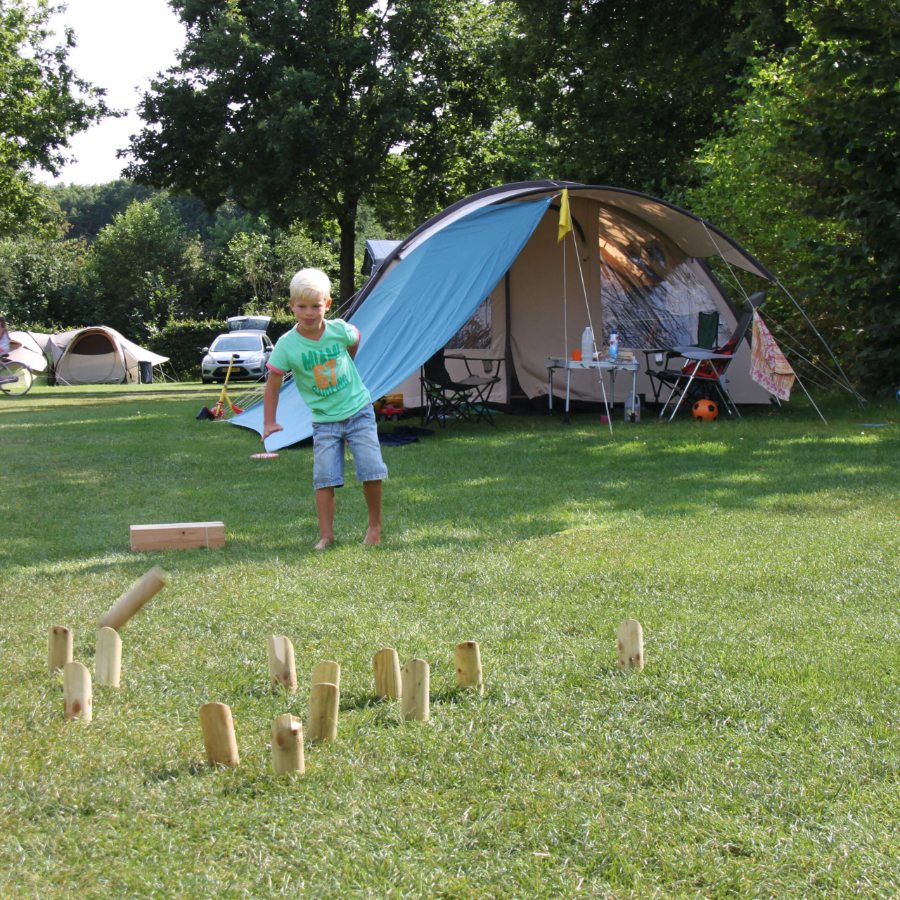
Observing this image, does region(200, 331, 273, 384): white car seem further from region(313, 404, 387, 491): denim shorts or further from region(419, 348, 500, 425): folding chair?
region(313, 404, 387, 491): denim shorts

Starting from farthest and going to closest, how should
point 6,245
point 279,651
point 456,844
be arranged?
1. point 6,245
2. point 279,651
3. point 456,844

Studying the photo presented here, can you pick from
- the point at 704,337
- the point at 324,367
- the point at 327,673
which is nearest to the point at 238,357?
the point at 704,337

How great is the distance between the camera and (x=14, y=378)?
21.2 metres

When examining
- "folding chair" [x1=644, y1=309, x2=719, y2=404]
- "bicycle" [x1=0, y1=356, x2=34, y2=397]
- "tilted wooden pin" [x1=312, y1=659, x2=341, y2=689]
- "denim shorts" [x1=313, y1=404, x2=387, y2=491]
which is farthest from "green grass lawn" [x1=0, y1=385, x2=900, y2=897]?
"bicycle" [x1=0, y1=356, x2=34, y2=397]

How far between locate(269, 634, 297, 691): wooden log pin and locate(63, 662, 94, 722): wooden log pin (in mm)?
A: 543

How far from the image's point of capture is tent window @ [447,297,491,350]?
1305 centimetres

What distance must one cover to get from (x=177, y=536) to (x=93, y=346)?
25.0m

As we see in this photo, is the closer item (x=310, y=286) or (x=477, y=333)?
(x=310, y=286)

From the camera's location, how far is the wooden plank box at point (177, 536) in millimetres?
5615

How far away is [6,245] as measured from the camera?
44875 millimetres

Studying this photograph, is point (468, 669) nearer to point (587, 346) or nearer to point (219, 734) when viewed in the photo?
point (219, 734)

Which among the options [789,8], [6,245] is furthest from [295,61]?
[6,245]

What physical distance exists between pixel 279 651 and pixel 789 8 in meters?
16.3

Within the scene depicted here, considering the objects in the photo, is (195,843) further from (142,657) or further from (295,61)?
(295,61)
